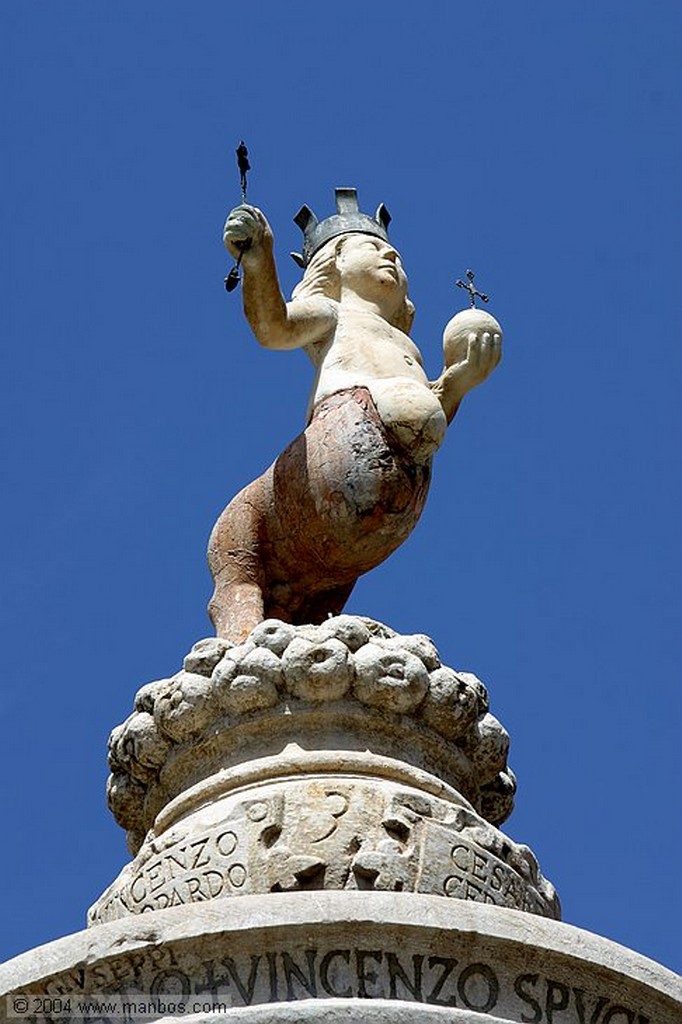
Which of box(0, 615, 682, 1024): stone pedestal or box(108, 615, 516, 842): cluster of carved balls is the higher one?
box(108, 615, 516, 842): cluster of carved balls

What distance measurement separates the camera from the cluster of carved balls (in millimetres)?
8750

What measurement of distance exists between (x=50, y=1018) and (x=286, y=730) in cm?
177

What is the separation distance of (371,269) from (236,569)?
1753 millimetres

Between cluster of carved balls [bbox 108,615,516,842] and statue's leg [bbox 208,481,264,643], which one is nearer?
cluster of carved balls [bbox 108,615,516,842]

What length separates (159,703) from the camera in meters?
9.00

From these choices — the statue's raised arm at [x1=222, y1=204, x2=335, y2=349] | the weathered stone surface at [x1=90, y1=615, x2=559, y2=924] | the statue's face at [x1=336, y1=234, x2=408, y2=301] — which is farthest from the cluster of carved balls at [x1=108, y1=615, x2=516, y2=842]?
the statue's face at [x1=336, y1=234, x2=408, y2=301]

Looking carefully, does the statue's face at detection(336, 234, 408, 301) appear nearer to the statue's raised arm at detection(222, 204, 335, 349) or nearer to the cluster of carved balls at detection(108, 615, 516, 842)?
the statue's raised arm at detection(222, 204, 335, 349)

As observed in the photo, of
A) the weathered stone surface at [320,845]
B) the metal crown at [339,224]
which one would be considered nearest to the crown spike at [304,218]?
the metal crown at [339,224]

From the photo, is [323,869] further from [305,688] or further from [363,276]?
[363,276]

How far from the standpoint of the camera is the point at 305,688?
8.73 metres

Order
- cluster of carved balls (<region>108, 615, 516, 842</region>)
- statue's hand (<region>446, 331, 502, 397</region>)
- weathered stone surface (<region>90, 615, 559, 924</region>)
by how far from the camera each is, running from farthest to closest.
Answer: statue's hand (<region>446, 331, 502, 397</region>), cluster of carved balls (<region>108, 615, 516, 842</region>), weathered stone surface (<region>90, 615, 559, 924</region>)

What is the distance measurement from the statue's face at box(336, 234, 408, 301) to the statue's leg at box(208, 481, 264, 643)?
127 centimetres

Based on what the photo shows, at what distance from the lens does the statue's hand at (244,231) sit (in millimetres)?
9797

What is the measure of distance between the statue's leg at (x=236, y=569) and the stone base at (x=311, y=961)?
2.28 metres
